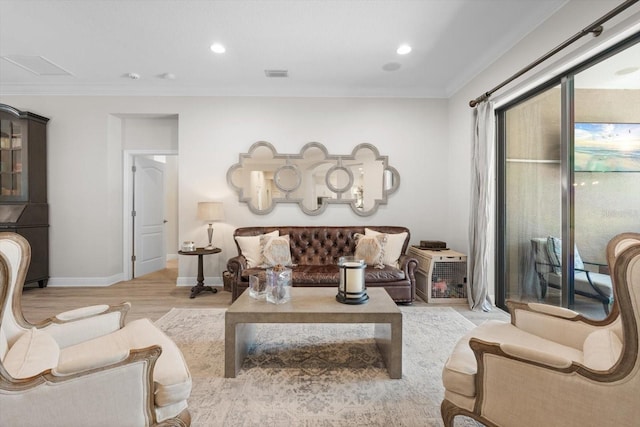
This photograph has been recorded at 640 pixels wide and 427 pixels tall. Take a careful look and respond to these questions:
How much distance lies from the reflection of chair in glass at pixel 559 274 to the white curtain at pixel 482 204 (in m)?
0.49

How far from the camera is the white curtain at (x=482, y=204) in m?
3.47

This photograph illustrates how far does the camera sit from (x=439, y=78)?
4273 mm

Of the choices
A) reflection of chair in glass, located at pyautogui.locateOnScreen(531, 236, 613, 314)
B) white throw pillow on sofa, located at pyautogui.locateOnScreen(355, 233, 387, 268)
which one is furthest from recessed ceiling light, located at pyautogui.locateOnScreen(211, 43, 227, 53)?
reflection of chair in glass, located at pyautogui.locateOnScreen(531, 236, 613, 314)

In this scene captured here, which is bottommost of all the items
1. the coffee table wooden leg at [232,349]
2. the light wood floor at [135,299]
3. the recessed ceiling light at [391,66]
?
the light wood floor at [135,299]

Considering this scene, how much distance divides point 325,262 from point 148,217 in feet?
11.4

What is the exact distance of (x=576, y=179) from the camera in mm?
2582

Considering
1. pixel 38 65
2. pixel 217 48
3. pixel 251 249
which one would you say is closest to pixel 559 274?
pixel 251 249

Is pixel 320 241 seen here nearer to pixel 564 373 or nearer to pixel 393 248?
pixel 393 248

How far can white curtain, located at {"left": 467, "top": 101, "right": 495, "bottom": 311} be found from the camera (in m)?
3.47

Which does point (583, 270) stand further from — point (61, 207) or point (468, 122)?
point (61, 207)

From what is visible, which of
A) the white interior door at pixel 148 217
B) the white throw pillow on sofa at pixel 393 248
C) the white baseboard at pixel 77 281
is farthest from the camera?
the white interior door at pixel 148 217

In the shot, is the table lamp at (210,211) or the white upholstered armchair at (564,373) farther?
the table lamp at (210,211)

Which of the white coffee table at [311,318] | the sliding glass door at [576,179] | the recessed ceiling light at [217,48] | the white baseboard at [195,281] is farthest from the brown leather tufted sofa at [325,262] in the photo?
the recessed ceiling light at [217,48]

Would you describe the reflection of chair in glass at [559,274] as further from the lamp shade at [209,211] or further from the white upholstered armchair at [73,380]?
the lamp shade at [209,211]
